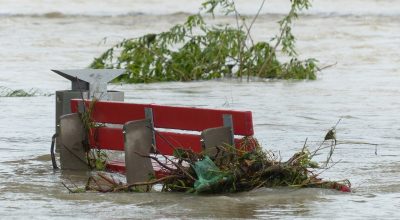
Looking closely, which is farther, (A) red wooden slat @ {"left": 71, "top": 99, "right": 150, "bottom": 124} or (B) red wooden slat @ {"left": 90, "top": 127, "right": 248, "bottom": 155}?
(A) red wooden slat @ {"left": 71, "top": 99, "right": 150, "bottom": 124}

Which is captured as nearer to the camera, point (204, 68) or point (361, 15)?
point (204, 68)

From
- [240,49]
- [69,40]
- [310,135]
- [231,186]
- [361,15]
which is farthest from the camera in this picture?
[361,15]

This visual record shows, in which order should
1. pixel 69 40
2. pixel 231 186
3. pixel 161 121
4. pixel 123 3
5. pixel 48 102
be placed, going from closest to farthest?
pixel 231 186, pixel 161 121, pixel 48 102, pixel 69 40, pixel 123 3

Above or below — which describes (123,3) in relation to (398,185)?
above

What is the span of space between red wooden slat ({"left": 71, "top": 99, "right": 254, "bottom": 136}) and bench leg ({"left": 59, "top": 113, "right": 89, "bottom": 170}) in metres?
0.17

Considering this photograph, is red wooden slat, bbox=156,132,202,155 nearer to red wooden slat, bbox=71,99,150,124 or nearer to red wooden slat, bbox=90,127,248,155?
red wooden slat, bbox=90,127,248,155

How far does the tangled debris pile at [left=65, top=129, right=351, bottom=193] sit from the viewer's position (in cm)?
871

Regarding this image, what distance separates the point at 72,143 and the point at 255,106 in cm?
611

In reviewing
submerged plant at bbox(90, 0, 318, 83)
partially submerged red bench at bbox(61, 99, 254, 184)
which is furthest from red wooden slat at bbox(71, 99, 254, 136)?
submerged plant at bbox(90, 0, 318, 83)

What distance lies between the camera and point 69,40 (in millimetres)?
28891

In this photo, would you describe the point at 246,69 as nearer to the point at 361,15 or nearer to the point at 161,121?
the point at 161,121

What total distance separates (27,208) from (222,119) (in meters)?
1.63

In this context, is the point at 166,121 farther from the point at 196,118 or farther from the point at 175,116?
the point at 196,118

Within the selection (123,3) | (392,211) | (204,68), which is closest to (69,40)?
(204,68)
